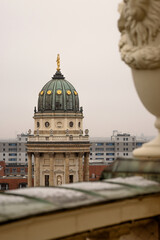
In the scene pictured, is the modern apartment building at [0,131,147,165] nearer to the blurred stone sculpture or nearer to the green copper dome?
the green copper dome

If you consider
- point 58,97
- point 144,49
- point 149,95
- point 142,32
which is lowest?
point 149,95

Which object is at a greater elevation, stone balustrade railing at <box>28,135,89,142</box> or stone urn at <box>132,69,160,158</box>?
stone balustrade railing at <box>28,135,89,142</box>

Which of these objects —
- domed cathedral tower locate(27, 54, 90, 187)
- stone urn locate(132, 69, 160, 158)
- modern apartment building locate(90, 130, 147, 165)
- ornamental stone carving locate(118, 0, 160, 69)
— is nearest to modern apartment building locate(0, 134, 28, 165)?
modern apartment building locate(90, 130, 147, 165)

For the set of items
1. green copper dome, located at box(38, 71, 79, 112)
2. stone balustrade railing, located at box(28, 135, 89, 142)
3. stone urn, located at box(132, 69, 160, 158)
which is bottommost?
stone urn, located at box(132, 69, 160, 158)

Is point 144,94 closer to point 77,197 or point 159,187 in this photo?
point 159,187

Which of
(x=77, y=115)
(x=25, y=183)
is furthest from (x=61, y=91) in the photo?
(x=25, y=183)

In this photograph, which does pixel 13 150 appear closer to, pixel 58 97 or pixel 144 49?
pixel 58 97

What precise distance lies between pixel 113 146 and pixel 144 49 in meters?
148

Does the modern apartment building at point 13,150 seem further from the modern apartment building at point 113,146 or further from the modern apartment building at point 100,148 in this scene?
the modern apartment building at point 113,146

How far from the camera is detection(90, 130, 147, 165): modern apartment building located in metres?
151

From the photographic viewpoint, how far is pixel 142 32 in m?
4.57

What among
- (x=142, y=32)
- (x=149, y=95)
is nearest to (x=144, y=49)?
(x=142, y=32)

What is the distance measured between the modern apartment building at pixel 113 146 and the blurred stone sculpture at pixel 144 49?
145 metres

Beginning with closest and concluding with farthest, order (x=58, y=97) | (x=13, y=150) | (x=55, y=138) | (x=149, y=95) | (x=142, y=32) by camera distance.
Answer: (x=142, y=32) < (x=149, y=95) < (x=58, y=97) < (x=55, y=138) < (x=13, y=150)
